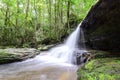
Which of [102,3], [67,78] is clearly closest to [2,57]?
[67,78]

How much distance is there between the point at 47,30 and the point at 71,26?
14.0 feet

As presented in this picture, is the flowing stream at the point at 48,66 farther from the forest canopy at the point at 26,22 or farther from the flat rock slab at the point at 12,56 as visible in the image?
the forest canopy at the point at 26,22

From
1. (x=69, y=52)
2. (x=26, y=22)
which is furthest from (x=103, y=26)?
(x=26, y=22)

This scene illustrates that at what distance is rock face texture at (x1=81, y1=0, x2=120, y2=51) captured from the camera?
8145 millimetres

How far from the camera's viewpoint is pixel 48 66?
888cm

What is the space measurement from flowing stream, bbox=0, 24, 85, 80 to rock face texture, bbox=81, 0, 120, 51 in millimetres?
1200

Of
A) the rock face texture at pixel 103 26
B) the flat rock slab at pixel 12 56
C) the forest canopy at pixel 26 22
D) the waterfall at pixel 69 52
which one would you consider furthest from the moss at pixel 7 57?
the forest canopy at pixel 26 22

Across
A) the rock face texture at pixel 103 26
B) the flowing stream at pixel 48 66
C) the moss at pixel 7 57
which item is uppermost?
the rock face texture at pixel 103 26

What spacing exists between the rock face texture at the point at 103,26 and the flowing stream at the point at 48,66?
1200 millimetres

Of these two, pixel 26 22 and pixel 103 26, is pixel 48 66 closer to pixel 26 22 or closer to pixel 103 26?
pixel 103 26

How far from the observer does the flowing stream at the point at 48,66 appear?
6902mm

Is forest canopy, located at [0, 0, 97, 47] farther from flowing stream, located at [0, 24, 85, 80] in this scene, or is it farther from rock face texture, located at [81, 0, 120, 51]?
rock face texture, located at [81, 0, 120, 51]

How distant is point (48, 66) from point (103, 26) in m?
3.66

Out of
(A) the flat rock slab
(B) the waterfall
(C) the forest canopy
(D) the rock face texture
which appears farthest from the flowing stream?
(C) the forest canopy
